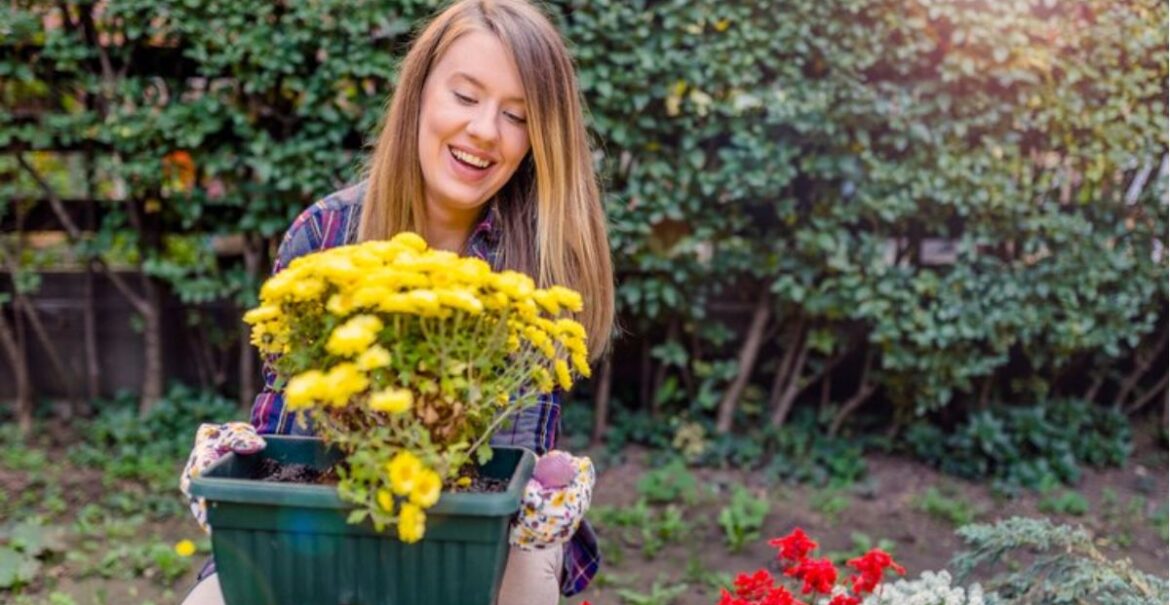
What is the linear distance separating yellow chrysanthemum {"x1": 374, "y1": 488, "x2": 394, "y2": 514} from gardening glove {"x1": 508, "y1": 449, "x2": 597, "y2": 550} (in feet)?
0.77

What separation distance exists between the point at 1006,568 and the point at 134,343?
341 cm

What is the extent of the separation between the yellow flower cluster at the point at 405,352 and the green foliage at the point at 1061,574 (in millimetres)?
1206

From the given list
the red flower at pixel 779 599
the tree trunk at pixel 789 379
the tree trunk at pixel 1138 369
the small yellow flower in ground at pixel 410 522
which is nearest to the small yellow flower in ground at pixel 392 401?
the small yellow flower in ground at pixel 410 522

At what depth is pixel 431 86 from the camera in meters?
1.68

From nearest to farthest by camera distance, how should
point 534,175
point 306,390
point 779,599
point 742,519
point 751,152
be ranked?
point 306,390 < point 779,599 < point 534,175 < point 742,519 < point 751,152

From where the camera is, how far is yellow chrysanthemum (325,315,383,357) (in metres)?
0.99

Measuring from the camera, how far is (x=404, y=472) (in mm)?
1031

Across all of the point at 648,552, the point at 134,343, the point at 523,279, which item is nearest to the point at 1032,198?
the point at 648,552

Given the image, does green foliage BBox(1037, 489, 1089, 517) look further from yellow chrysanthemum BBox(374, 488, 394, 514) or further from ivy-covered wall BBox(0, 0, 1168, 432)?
yellow chrysanthemum BBox(374, 488, 394, 514)

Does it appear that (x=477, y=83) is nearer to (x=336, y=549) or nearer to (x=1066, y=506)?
(x=336, y=549)

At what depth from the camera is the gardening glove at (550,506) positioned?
1.25m

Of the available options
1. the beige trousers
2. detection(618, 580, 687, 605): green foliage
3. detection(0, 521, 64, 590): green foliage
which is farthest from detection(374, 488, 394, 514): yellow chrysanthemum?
detection(0, 521, 64, 590): green foliage

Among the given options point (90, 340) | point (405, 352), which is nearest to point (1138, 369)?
point (405, 352)

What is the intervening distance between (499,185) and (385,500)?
785 millimetres
